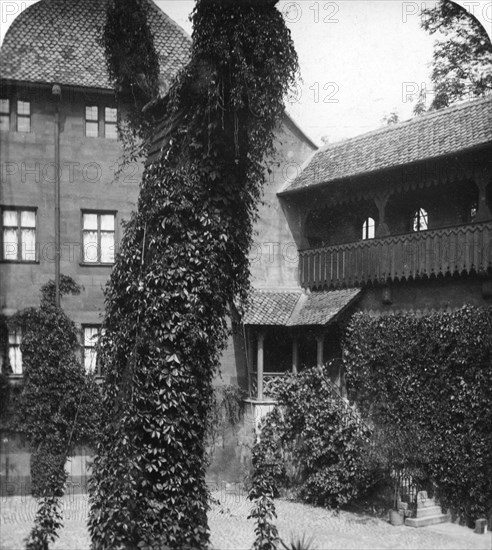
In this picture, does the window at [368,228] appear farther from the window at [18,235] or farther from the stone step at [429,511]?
the window at [18,235]

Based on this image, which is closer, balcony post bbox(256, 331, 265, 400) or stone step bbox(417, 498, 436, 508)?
stone step bbox(417, 498, 436, 508)

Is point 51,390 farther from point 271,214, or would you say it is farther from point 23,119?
point 271,214

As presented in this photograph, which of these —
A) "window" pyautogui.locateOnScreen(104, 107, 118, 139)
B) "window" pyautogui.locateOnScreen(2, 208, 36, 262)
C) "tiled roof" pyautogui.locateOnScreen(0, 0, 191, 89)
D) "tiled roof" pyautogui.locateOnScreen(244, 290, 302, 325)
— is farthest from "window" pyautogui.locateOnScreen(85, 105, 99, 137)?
"tiled roof" pyautogui.locateOnScreen(244, 290, 302, 325)

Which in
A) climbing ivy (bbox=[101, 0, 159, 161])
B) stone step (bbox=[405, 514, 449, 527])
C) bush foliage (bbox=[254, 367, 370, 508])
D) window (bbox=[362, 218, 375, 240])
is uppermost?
climbing ivy (bbox=[101, 0, 159, 161])

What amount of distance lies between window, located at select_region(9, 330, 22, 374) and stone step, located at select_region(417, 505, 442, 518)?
893 cm

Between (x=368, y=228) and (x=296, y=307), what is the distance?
10.1 feet

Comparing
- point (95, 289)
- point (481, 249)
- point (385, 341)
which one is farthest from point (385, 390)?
point (95, 289)

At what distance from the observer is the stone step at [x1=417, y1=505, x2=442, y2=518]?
15742 mm

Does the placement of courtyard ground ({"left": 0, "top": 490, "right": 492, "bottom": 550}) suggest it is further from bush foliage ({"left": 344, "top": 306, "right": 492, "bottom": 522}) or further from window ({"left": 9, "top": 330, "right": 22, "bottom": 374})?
window ({"left": 9, "top": 330, "right": 22, "bottom": 374})

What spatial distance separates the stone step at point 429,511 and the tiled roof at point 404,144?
7828mm

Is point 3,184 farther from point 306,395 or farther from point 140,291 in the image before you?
point 306,395

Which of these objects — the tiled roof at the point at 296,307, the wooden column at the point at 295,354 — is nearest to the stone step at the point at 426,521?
the tiled roof at the point at 296,307

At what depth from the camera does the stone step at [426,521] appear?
1546 centimetres

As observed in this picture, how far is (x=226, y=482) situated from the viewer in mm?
18000
